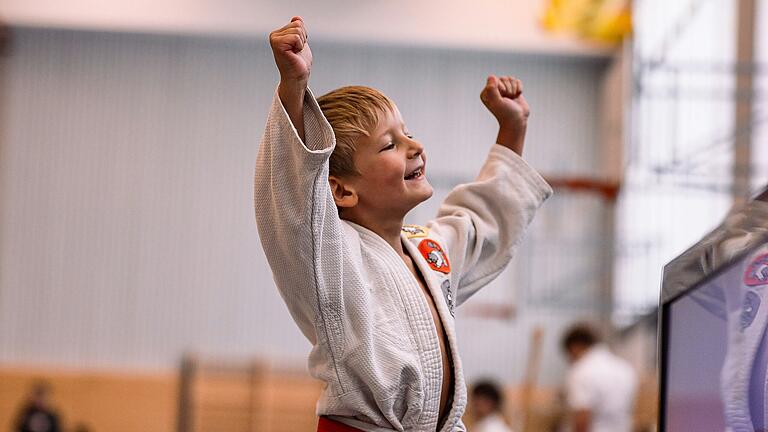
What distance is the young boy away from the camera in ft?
6.16

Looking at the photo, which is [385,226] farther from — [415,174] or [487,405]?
[487,405]

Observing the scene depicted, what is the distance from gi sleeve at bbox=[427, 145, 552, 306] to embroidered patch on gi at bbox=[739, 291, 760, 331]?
0.82 meters

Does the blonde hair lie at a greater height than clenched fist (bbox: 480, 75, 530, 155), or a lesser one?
lesser

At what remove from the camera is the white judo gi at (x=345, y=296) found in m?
1.88

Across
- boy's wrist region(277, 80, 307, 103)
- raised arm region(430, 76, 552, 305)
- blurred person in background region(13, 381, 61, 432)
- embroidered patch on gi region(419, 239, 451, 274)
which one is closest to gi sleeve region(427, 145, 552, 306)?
raised arm region(430, 76, 552, 305)

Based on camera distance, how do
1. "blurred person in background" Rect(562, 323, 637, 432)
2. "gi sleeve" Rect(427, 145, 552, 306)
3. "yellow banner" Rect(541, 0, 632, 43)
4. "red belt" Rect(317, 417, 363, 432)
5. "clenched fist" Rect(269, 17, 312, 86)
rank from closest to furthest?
"clenched fist" Rect(269, 17, 312, 86) → "red belt" Rect(317, 417, 363, 432) → "gi sleeve" Rect(427, 145, 552, 306) → "blurred person in background" Rect(562, 323, 637, 432) → "yellow banner" Rect(541, 0, 632, 43)

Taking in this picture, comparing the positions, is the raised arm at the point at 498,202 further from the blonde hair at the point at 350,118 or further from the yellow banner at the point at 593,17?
the yellow banner at the point at 593,17

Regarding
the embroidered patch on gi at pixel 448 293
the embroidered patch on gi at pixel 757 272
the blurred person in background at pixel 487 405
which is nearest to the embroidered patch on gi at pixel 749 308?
the embroidered patch on gi at pixel 757 272

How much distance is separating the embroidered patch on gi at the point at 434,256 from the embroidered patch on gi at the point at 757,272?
2.31 ft

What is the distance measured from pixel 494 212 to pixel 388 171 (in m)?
0.39

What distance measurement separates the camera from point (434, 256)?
86.2 inches

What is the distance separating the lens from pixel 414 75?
12828 mm

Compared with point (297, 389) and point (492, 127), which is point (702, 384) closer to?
point (297, 389)

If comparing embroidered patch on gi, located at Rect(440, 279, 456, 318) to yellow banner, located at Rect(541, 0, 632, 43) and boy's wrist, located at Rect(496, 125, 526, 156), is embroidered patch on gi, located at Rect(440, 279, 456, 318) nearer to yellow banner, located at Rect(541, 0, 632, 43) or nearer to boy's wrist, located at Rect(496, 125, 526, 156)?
boy's wrist, located at Rect(496, 125, 526, 156)
